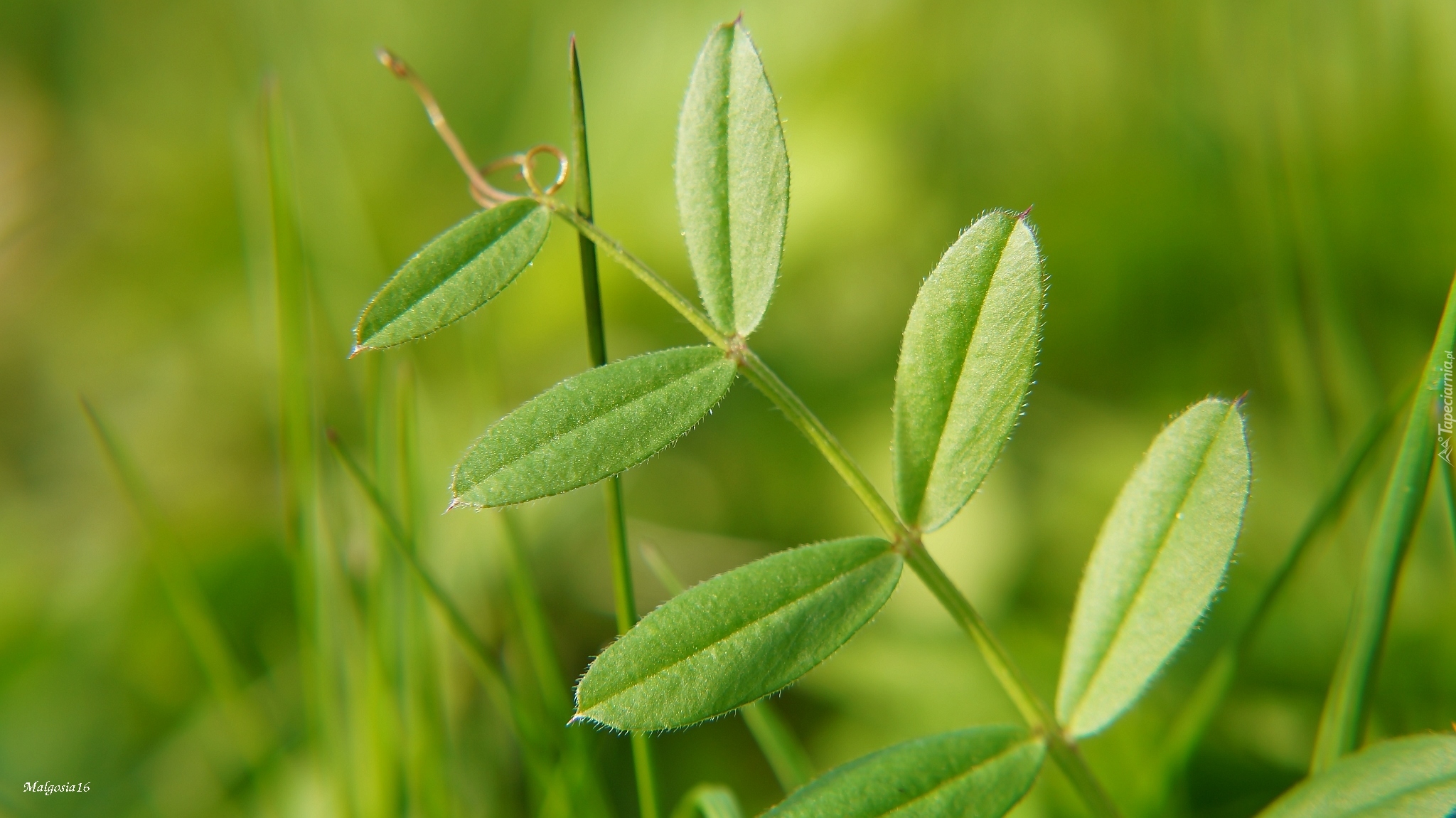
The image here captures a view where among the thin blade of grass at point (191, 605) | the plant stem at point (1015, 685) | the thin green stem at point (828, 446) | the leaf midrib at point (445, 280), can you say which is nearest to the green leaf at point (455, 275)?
the leaf midrib at point (445, 280)

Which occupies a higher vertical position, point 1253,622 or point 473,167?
point 473,167

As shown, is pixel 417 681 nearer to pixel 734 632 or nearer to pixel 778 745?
pixel 778 745

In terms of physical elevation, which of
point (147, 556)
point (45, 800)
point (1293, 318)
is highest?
point (147, 556)

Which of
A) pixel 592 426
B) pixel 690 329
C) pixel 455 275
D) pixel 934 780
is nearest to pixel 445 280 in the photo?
pixel 455 275

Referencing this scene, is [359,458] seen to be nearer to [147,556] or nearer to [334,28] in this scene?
[147,556]

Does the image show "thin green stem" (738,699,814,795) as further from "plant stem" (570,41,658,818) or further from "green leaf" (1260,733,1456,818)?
"green leaf" (1260,733,1456,818)

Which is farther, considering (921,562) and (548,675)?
(548,675)

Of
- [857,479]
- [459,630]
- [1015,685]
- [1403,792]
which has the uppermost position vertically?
[459,630]

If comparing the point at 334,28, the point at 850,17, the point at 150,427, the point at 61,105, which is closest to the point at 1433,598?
the point at 850,17
